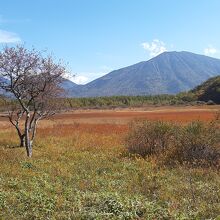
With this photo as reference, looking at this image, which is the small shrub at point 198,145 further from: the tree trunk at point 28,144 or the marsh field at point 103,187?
the tree trunk at point 28,144

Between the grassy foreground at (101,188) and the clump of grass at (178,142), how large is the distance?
3.77ft

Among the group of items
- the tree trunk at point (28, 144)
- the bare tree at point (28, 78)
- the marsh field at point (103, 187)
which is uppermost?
the bare tree at point (28, 78)

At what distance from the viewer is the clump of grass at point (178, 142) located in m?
22.2

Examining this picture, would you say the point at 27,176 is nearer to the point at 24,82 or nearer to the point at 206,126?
the point at 24,82

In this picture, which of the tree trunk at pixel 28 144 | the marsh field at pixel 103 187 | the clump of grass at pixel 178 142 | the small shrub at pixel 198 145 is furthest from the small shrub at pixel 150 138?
the tree trunk at pixel 28 144

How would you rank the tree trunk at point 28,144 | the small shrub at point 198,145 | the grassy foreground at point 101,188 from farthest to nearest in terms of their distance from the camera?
the tree trunk at point 28,144
the small shrub at point 198,145
the grassy foreground at point 101,188

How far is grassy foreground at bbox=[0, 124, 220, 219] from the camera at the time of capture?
39.7 ft

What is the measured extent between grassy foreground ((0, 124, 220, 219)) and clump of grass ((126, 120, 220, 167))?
1150 millimetres

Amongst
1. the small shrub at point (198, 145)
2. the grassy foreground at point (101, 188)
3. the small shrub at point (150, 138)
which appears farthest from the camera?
the small shrub at point (150, 138)

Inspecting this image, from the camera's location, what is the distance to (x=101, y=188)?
1592cm

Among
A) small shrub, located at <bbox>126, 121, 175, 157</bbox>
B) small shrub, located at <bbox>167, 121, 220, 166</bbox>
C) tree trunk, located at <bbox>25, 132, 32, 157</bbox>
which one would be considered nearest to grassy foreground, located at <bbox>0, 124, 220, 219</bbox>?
tree trunk, located at <bbox>25, 132, 32, 157</bbox>

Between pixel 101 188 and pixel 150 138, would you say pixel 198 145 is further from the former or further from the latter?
pixel 101 188

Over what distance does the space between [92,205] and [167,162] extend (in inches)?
392

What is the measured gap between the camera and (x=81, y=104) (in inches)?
6407
